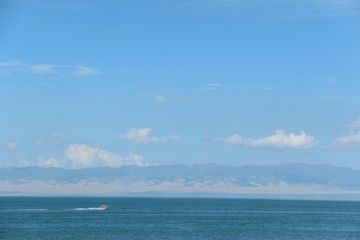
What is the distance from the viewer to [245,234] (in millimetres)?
87062

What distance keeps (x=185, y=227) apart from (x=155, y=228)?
4.52m

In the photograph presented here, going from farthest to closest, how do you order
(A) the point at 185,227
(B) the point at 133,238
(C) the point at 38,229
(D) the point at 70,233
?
(A) the point at 185,227
(C) the point at 38,229
(D) the point at 70,233
(B) the point at 133,238

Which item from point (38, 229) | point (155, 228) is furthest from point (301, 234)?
point (38, 229)

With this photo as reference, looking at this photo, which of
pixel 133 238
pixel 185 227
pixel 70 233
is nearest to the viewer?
pixel 133 238

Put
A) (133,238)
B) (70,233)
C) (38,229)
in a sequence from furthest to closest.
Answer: (38,229), (70,233), (133,238)

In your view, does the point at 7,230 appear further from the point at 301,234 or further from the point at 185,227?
the point at 301,234

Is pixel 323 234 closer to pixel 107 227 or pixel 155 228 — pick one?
pixel 155 228

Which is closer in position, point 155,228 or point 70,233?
point 70,233

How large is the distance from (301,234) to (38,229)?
31053 millimetres

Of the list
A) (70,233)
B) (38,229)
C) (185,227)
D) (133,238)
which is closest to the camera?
(133,238)

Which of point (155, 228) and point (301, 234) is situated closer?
point (301, 234)

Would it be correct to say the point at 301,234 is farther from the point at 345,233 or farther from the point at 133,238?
the point at 133,238

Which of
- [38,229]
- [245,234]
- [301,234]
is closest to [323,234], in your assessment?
[301,234]

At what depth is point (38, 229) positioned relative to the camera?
91.6 m
